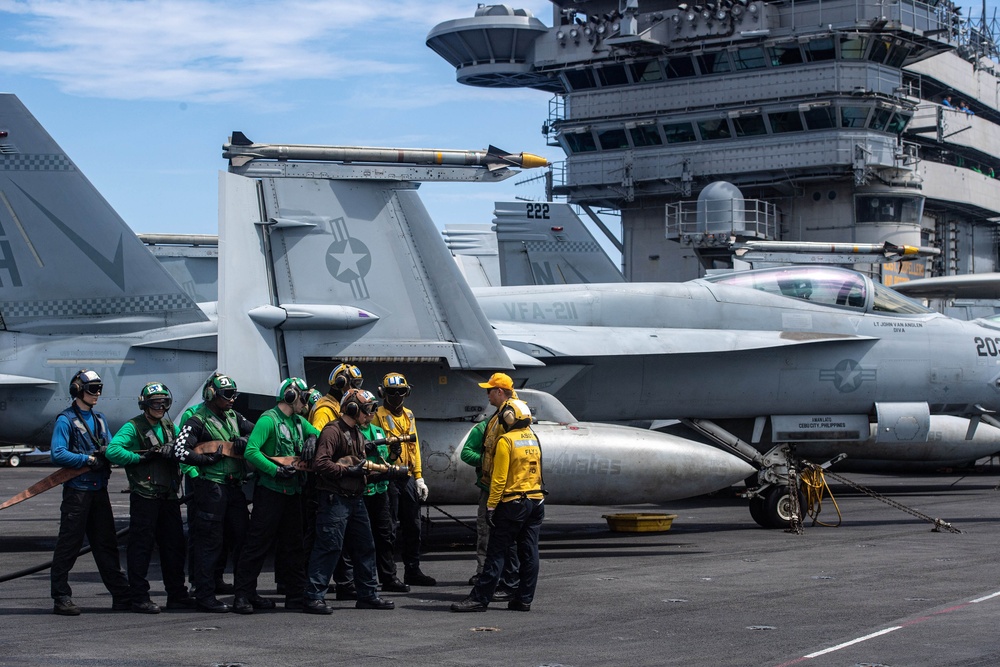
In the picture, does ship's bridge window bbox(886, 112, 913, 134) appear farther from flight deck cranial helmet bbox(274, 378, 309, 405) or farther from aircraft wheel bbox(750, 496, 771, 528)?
flight deck cranial helmet bbox(274, 378, 309, 405)

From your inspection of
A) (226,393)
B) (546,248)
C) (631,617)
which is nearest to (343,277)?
(226,393)

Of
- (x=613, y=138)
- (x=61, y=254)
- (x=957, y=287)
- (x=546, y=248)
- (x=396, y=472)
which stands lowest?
(x=396, y=472)

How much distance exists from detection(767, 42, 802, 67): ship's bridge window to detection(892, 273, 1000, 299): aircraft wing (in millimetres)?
11643

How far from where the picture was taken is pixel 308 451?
8750 millimetres

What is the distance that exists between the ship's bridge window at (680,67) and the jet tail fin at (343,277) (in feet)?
90.8

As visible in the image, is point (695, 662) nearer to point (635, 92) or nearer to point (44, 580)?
point (44, 580)

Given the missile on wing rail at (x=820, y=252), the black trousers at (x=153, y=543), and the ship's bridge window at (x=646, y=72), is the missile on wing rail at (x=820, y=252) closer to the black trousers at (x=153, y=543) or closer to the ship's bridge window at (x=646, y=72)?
the black trousers at (x=153, y=543)

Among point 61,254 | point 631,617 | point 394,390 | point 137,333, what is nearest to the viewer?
point 631,617

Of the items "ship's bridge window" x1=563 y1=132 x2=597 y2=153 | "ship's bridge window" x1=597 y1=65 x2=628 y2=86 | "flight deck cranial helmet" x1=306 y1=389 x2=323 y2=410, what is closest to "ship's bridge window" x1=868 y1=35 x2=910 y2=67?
"ship's bridge window" x1=597 y1=65 x2=628 y2=86

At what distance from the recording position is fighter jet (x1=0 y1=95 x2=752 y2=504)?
12.0m

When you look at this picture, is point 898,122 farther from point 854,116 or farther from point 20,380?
point 20,380

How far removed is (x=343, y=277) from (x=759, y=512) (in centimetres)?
633

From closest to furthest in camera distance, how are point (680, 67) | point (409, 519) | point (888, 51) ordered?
1. point (409, 519)
2. point (888, 51)
3. point (680, 67)

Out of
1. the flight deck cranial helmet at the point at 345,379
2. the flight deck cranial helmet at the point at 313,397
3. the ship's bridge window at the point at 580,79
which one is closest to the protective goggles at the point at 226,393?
the flight deck cranial helmet at the point at 345,379
